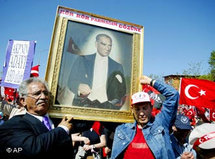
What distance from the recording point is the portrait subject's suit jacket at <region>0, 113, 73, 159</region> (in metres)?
1.47

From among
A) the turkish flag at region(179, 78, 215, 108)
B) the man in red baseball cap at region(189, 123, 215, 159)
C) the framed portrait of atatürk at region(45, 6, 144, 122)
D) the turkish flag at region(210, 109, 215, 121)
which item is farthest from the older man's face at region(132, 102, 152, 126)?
the turkish flag at region(210, 109, 215, 121)

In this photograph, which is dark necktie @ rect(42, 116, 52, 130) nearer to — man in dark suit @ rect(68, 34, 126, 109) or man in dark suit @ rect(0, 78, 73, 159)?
man in dark suit @ rect(0, 78, 73, 159)

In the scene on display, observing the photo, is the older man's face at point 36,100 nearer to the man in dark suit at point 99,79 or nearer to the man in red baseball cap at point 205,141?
the man in dark suit at point 99,79

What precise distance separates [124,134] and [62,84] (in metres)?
1.17

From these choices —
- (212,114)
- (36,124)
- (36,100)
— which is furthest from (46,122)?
(212,114)

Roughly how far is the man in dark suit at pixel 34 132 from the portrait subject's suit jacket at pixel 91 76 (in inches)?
16.5

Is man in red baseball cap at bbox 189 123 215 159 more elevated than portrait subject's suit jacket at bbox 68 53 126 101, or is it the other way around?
portrait subject's suit jacket at bbox 68 53 126 101

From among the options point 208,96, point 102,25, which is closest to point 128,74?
point 102,25

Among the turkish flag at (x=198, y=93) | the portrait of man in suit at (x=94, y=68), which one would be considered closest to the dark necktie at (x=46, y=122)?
the portrait of man in suit at (x=94, y=68)

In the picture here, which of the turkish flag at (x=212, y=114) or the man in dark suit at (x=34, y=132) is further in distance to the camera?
the turkish flag at (x=212, y=114)

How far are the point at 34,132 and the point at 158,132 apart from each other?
1.58m

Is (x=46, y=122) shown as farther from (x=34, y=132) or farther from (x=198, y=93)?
(x=198, y=93)

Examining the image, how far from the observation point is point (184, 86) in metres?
6.50

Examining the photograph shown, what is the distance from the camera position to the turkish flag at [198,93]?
20.5 feet
